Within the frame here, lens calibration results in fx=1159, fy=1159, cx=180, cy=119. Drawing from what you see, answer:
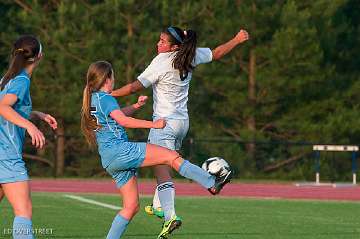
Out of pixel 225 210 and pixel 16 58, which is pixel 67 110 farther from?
pixel 16 58

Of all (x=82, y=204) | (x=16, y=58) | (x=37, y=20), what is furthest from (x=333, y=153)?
(x=16, y=58)

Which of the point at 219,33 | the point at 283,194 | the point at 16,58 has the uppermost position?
the point at 219,33

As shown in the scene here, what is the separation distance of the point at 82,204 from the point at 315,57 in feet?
55.1

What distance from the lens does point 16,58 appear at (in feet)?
31.9

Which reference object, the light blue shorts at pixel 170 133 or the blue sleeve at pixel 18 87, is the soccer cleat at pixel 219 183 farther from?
the blue sleeve at pixel 18 87

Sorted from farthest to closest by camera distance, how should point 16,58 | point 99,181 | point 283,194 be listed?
point 99,181 < point 283,194 < point 16,58

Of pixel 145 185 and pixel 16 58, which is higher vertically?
pixel 16 58

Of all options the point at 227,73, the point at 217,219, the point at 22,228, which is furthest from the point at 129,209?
the point at 227,73

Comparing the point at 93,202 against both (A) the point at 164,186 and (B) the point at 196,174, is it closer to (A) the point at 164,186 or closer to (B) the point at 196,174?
(A) the point at 164,186

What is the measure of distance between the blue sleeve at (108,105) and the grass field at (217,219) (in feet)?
9.23

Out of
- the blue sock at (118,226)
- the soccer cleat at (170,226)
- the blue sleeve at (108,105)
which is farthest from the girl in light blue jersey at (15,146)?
the soccer cleat at (170,226)

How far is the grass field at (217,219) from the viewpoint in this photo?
13656 mm

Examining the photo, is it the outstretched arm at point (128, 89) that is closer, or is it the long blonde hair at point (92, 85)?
the long blonde hair at point (92, 85)

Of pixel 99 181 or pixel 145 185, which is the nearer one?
pixel 145 185
